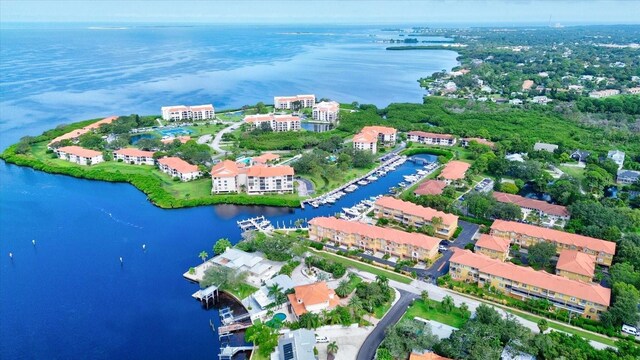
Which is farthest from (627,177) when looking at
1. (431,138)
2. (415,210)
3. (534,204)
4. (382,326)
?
(382,326)

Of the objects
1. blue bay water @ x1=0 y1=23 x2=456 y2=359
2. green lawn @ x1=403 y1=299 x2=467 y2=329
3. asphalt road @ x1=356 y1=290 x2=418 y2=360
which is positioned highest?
green lawn @ x1=403 y1=299 x2=467 y2=329

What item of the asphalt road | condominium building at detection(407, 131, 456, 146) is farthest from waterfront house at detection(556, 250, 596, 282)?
condominium building at detection(407, 131, 456, 146)

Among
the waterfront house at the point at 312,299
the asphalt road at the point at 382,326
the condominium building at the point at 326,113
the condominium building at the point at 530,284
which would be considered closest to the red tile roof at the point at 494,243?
the condominium building at the point at 530,284

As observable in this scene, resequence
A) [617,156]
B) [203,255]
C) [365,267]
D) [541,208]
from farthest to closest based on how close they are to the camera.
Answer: [617,156]
[541,208]
[203,255]
[365,267]

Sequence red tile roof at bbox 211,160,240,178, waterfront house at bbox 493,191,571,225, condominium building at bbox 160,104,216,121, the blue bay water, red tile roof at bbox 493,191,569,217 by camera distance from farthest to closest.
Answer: condominium building at bbox 160,104,216,121
red tile roof at bbox 211,160,240,178
red tile roof at bbox 493,191,569,217
waterfront house at bbox 493,191,571,225
the blue bay water

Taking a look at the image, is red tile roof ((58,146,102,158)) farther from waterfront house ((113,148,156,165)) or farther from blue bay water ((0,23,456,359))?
blue bay water ((0,23,456,359))

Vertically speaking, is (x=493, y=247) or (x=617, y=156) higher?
(x=617, y=156)

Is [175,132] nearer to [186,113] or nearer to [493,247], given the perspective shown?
[186,113]

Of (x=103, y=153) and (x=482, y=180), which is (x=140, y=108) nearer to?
(x=103, y=153)
